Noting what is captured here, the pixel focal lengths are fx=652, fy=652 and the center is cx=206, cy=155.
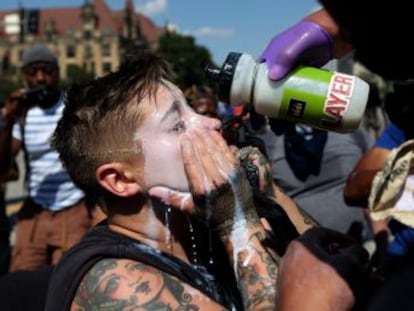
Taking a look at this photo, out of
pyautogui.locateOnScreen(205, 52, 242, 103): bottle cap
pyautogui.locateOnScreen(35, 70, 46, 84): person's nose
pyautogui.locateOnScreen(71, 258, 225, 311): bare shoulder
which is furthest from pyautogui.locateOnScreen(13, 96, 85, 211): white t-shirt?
pyautogui.locateOnScreen(205, 52, 242, 103): bottle cap

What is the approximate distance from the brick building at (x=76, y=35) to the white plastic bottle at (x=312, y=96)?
94.3 meters

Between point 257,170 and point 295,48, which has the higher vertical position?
point 295,48

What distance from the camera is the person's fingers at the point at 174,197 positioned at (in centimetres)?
182

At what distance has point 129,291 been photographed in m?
1.65

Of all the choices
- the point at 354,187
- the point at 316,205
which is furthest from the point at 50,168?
the point at 354,187

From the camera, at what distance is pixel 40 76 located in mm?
4836

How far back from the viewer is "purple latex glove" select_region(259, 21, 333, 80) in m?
1.43

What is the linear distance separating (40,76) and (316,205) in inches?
92.0

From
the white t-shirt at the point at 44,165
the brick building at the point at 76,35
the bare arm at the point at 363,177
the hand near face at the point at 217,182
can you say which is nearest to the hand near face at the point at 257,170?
the hand near face at the point at 217,182

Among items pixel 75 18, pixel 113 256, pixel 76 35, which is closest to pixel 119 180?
pixel 113 256

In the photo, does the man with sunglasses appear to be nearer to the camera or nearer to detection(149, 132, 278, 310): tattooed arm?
the camera

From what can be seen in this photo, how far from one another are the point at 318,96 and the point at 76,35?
10272 cm

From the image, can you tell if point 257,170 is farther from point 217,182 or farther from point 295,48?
point 295,48

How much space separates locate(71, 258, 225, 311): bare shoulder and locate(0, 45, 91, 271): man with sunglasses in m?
2.71
